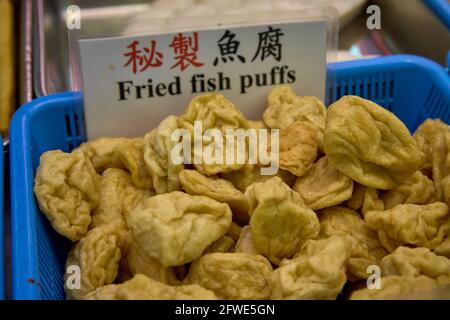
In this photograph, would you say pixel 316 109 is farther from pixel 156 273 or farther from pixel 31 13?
pixel 31 13

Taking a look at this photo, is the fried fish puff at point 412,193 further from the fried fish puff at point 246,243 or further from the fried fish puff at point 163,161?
the fried fish puff at point 163,161

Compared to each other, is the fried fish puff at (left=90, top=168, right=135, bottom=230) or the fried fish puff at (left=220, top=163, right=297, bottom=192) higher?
the fried fish puff at (left=220, top=163, right=297, bottom=192)

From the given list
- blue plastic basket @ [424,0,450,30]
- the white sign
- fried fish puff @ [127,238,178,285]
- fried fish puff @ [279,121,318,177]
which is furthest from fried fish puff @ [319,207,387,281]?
blue plastic basket @ [424,0,450,30]

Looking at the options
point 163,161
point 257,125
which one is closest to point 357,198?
point 257,125

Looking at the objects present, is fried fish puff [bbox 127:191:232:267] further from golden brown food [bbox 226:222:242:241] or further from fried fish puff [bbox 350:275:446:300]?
fried fish puff [bbox 350:275:446:300]

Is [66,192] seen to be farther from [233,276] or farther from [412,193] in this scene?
[412,193]
